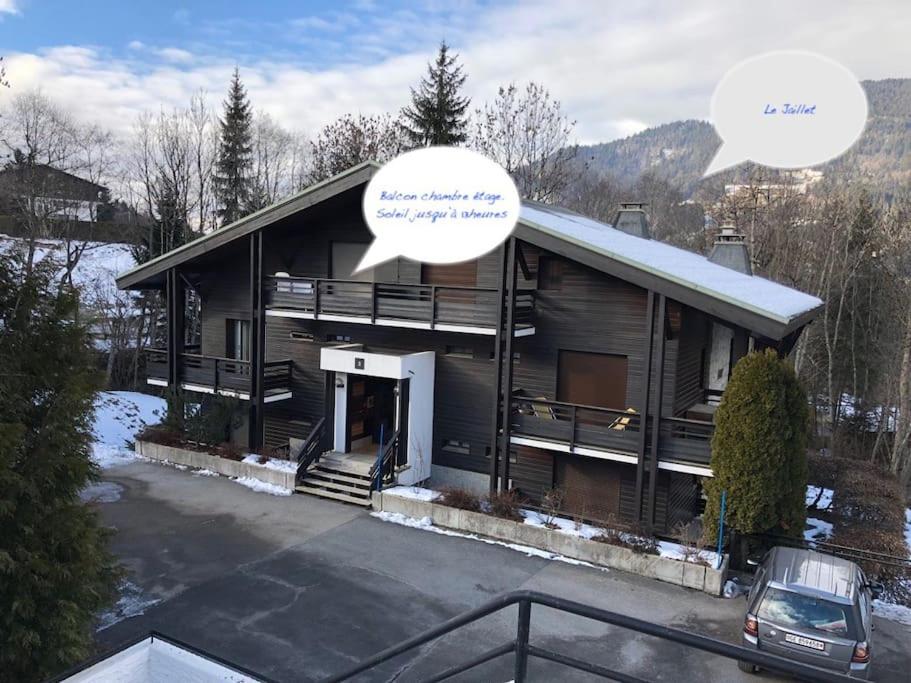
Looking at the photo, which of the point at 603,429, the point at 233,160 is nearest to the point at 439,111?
the point at 233,160

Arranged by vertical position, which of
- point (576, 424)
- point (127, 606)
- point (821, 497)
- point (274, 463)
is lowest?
point (821, 497)

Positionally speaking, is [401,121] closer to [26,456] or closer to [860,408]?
[860,408]

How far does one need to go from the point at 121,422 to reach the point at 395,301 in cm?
1236

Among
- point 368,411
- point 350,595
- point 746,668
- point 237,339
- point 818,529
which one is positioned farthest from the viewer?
point 237,339

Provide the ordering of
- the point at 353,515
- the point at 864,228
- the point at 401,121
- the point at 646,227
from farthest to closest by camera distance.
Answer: the point at 401,121 < the point at 864,228 < the point at 646,227 < the point at 353,515

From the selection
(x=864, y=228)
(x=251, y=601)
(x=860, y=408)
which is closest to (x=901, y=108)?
(x=864, y=228)

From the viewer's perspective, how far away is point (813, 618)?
883 centimetres

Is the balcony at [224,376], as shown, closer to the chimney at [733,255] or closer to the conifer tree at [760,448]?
the conifer tree at [760,448]

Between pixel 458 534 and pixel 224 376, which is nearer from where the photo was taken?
pixel 458 534

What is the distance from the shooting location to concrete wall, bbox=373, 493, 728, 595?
12.3 m

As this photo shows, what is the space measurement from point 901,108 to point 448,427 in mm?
64463

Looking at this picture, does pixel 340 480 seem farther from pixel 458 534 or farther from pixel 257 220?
pixel 257 220

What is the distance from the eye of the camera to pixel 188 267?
67.7ft

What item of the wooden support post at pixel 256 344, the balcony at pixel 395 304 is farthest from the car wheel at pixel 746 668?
the wooden support post at pixel 256 344
